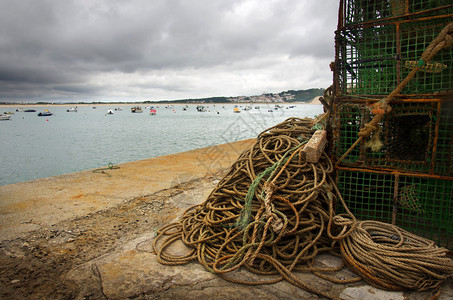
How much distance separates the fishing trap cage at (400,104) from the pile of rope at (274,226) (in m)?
0.51

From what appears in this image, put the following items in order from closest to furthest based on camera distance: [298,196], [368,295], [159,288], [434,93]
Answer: [368,295] → [159,288] → [434,93] → [298,196]

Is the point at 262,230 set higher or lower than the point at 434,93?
lower

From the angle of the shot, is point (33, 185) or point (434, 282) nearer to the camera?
point (434, 282)

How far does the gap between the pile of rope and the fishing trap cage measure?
1.66 feet

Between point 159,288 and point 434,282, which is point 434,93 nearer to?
point 434,282

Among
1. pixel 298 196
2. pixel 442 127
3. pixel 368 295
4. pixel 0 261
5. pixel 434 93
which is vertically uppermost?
pixel 434 93

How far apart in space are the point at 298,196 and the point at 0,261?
3.28 meters

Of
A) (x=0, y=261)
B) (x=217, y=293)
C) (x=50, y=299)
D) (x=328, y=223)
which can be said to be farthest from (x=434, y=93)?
(x=0, y=261)

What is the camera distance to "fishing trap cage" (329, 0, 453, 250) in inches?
117

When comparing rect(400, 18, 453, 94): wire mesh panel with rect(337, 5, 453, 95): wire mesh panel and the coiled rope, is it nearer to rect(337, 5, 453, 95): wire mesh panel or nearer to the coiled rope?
rect(337, 5, 453, 95): wire mesh panel

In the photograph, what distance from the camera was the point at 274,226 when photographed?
276cm

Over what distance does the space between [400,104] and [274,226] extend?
1.97 meters

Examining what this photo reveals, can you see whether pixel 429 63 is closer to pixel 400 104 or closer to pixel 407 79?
pixel 407 79

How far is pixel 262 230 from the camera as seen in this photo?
298 centimetres
